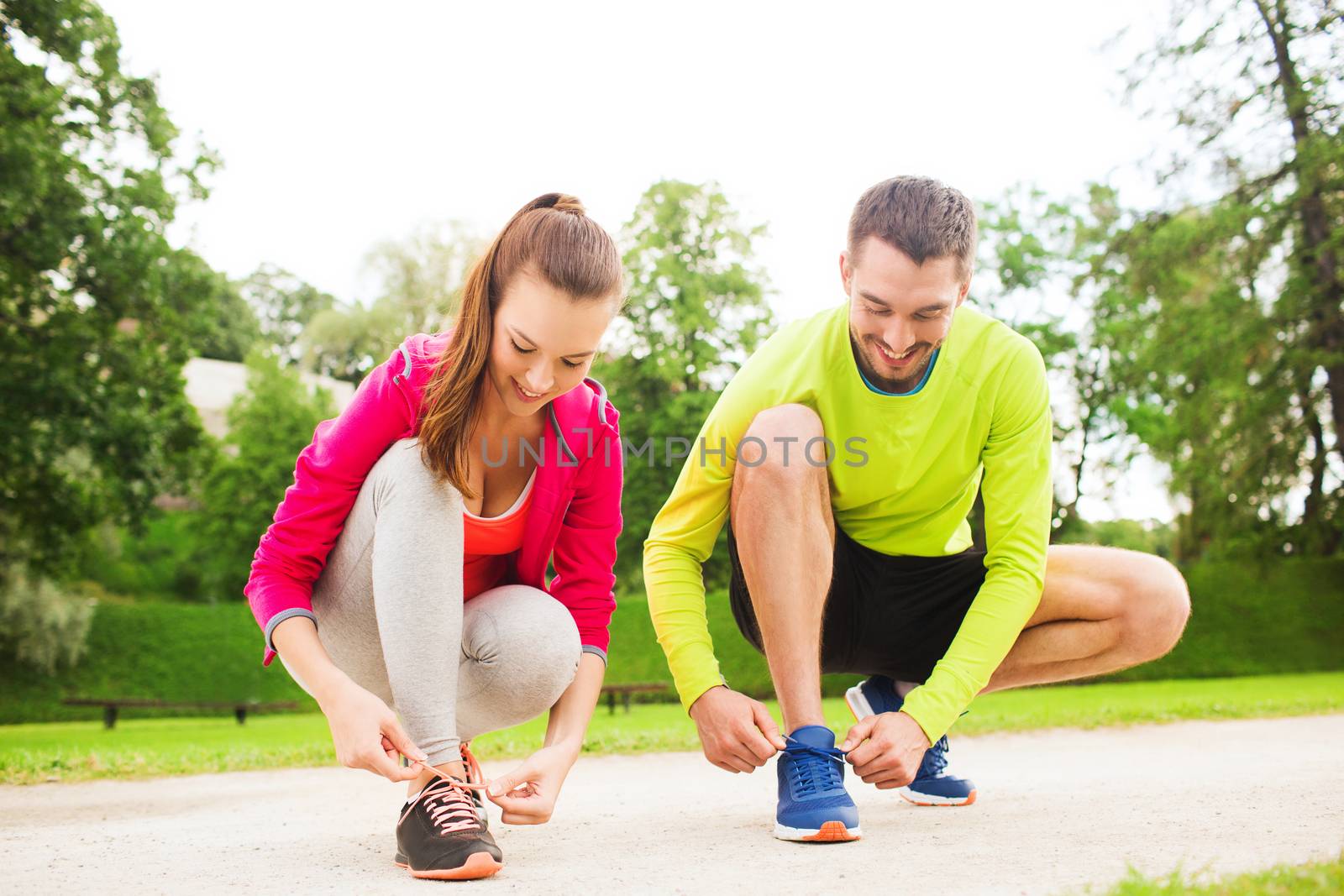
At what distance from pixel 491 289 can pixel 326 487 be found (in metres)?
0.59

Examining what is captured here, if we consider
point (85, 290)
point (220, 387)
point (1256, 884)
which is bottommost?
point (1256, 884)

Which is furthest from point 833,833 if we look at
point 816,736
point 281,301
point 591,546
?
point 281,301

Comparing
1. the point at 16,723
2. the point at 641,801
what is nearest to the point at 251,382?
the point at 16,723

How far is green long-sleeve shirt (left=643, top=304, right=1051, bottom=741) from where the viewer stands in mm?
2918

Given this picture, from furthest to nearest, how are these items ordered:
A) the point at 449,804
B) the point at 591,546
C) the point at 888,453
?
the point at 888,453, the point at 591,546, the point at 449,804

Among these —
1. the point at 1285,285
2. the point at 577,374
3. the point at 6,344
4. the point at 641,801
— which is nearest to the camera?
the point at 577,374

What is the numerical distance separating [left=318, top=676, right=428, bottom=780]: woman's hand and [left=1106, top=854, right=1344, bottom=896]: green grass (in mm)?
1305

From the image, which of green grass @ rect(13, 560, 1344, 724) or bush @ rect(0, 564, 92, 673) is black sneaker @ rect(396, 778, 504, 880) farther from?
bush @ rect(0, 564, 92, 673)

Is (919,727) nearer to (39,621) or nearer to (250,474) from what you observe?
(39,621)

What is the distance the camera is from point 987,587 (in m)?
2.79

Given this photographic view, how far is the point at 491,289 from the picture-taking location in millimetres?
2639

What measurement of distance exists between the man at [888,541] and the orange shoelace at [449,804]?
2.12ft

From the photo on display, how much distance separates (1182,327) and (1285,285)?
1780mm

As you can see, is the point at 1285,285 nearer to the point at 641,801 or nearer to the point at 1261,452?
the point at 1261,452
